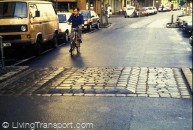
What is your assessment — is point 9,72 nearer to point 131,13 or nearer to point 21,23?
point 21,23

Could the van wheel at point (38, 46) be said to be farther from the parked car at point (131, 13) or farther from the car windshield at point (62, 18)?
the parked car at point (131, 13)

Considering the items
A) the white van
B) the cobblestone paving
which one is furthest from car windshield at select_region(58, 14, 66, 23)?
the cobblestone paving

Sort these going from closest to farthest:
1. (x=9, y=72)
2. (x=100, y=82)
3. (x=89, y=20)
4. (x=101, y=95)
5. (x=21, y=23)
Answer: (x=101, y=95), (x=100, y=82), (x=9, y=72), (x=21, y=23), (x=89, y=20)

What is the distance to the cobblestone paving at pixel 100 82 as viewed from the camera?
26.0 ft

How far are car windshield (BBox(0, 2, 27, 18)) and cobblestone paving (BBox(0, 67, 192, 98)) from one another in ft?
11.7

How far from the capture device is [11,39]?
44.9 ft

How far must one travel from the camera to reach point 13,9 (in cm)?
1390

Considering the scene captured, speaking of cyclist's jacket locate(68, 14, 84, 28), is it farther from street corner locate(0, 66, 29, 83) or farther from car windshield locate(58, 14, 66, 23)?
car windshield locate(58, 14, 66, 23)

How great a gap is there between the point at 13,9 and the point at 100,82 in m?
6.39

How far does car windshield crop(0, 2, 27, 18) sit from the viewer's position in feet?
45.3

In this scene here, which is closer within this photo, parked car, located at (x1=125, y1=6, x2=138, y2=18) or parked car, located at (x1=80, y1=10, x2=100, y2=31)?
parked car, located at (x1=80, y1=10, x2=100, y2=31)

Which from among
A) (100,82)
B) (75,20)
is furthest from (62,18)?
(100,82)

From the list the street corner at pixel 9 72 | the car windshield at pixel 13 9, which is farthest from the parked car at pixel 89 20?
the street corner at pixel 9 72

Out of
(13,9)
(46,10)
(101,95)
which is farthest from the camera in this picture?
Answer: (46,10)
